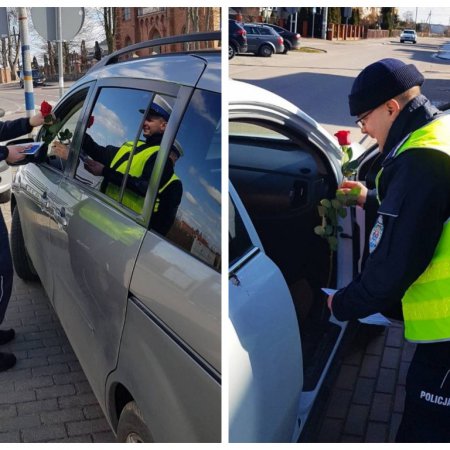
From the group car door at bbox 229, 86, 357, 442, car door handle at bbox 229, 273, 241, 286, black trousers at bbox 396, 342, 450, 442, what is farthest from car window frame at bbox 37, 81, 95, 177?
black trousers at bbox 396, 342, 450, 442

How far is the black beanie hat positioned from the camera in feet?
4.96

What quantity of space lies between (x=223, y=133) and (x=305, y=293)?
1.24 m

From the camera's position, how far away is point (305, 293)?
2393 millimetres

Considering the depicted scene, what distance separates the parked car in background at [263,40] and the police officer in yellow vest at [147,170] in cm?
40

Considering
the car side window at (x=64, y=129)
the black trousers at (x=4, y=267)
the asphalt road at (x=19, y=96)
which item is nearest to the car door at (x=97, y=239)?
the car side window at (x=64, y=129)

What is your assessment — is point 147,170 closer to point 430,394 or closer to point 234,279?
point 234,279

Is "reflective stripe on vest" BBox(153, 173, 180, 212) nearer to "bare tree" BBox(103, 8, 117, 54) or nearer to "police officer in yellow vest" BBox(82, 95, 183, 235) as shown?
"police officer in yellow vest" BBox(82, 95, 183, 235)

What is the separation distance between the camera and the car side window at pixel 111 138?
2.00 meters

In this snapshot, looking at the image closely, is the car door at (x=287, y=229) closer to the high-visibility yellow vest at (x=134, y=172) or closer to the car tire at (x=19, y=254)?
the high-visibility yellow vest at (x=134, y=172)

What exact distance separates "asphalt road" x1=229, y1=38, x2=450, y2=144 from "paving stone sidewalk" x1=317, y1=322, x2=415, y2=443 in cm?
106

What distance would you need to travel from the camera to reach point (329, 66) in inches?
63.9

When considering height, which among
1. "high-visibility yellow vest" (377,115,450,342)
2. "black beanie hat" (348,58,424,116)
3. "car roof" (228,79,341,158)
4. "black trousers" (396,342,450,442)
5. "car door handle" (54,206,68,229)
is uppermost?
"black beanie hat" (348,58,424,116)

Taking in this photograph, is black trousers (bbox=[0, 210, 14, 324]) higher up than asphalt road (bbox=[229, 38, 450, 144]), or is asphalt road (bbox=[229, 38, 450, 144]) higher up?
asphalt road (bbox=[229, 38, 450, 144])
